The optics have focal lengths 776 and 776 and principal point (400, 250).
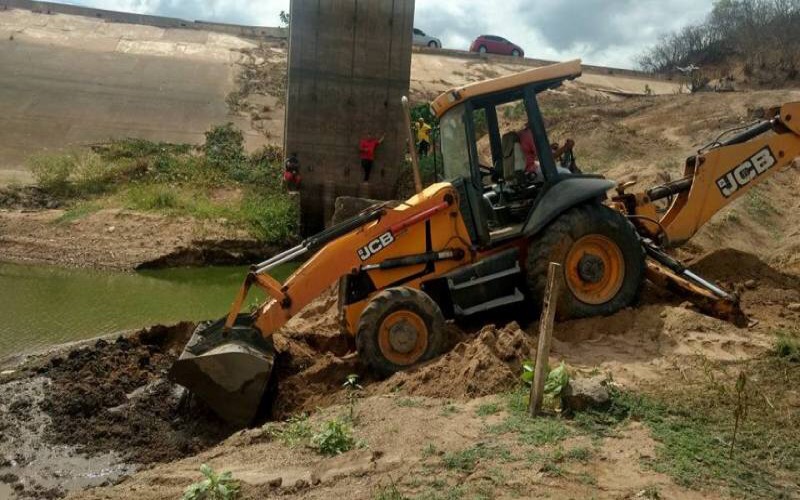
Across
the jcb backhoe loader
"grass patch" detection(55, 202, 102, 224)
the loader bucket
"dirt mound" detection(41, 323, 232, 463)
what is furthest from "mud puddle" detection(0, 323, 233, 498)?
"grass patch" detection(55, 202, 102, 224)

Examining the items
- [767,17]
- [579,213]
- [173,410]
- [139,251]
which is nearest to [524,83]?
[579,213]

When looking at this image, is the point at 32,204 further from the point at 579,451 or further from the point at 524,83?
the point at 579,451

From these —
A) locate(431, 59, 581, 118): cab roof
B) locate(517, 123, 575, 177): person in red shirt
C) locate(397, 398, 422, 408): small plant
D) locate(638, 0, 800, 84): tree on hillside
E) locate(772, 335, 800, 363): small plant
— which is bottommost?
locate(397, 398, 422, 408): small plant

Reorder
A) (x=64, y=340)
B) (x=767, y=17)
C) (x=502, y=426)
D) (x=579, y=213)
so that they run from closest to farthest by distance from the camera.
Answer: (x=502, y=426)
(x=579, y=213)
(x=64, y=340)
(x=767, y=17)

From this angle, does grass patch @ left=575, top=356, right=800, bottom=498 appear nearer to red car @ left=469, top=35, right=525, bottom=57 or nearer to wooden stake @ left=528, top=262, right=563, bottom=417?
wooden stake @ left=528, top=262, right=563, bottom=417

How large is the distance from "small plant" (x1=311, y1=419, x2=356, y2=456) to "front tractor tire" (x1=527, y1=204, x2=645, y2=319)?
9.17 ft

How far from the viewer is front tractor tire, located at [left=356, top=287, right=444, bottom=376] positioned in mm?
6930

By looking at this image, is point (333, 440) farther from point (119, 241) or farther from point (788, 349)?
point (119, 241)

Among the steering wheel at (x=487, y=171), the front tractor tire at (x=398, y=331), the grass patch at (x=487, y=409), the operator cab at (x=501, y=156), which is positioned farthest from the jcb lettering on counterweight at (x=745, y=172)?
the grass patch at (x=487, y=409)

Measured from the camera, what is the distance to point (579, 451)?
468 centimetres

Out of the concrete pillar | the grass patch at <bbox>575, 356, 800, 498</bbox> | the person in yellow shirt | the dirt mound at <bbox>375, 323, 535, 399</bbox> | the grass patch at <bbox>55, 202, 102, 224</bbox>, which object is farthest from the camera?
the person in yellow shirt

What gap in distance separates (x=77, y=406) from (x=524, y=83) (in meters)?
5.13

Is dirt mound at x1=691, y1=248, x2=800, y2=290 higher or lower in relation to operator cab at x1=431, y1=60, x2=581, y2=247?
lower

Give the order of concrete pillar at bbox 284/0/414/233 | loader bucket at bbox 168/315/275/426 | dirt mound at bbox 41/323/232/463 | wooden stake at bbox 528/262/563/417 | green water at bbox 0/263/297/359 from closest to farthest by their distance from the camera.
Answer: wooden stake at bbox 528/262/563/417, dirt mound at bbox 41/323/232/463, loader bucket at bbox 168/315/275/426, green water at bbox 0/263/297/359, concrete pillar at bbox 284/0/414/233
